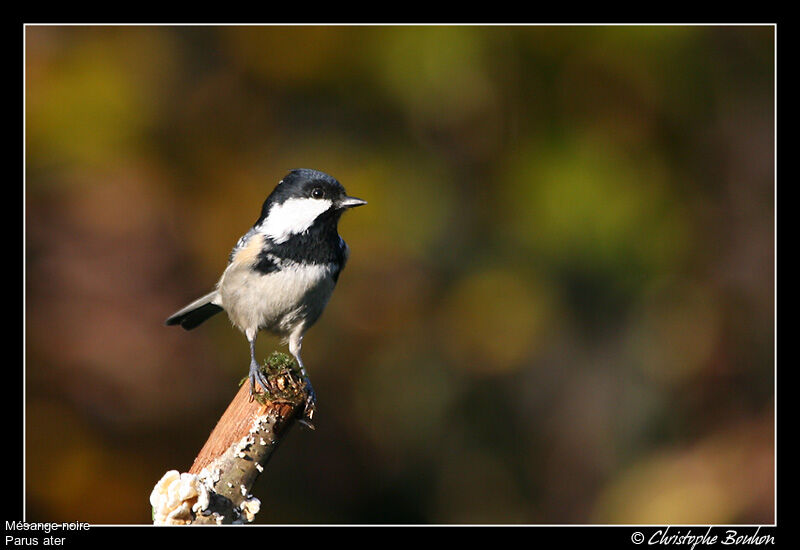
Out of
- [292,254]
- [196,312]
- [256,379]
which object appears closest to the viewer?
[256,379]

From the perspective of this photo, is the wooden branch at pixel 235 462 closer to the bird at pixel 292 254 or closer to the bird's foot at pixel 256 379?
the bird's foot at pixel 256 379

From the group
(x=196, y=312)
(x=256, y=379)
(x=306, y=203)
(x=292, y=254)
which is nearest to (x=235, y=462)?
(x=256, y=379)

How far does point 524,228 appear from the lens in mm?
5203

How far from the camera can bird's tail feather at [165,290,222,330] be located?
3973 millimetres

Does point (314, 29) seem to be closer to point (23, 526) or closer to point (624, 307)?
point (624, 307)

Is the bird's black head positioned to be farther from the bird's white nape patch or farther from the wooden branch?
the wooden branch

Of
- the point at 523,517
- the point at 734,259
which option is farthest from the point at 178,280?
the point at 734,259

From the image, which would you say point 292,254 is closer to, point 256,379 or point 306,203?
point 306,203

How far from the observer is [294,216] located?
348cm

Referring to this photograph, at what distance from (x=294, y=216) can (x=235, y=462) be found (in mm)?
1422

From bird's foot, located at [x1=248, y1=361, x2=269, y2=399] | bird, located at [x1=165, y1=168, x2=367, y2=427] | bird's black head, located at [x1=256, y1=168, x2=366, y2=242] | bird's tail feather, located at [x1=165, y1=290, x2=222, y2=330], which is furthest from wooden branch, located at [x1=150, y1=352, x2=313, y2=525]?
bird's tail feather, located at [x1=165, y1=290, x2=222, y2=330]

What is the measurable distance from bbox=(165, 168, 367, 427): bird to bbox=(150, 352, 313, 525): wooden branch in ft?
2.92

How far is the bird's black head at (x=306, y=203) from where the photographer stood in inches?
136

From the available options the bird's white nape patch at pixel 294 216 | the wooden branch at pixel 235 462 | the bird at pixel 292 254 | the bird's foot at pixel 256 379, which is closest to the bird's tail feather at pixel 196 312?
the bird at pixel 292 254
